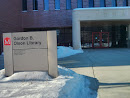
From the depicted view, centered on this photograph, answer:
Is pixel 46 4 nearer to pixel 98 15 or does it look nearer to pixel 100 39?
pixel 98 15

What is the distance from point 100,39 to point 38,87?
67.8 feet

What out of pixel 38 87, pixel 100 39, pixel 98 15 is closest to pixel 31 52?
pixel 38 87

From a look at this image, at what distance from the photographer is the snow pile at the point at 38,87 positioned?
13.7 feet

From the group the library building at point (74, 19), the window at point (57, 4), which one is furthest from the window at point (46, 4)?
the window at point (57, 4)

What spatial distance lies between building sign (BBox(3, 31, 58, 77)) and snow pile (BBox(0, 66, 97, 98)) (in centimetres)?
29

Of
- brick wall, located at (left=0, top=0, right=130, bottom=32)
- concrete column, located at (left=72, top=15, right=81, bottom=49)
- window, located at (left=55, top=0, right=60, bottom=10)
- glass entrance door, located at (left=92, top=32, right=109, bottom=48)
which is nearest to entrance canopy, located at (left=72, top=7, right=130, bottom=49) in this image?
concrete column, located at (left=72, top=15, right=81, bottom=49)

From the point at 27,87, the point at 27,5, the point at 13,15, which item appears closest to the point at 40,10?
the point at 27,5

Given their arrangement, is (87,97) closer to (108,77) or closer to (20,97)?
(20,97)

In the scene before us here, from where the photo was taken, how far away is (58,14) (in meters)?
22.5

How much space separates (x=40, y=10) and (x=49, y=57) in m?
17.7

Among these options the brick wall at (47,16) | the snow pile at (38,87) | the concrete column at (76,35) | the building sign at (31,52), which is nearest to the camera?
the snow pile at (38,87)

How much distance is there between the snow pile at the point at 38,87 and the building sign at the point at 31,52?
292 millimetres

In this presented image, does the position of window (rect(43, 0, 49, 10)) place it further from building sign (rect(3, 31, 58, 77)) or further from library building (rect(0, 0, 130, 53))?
building sign (rect(3, 31, 58, 77))

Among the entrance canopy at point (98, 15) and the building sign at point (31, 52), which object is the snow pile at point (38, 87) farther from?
the entrance canopy at point (98, 15)
